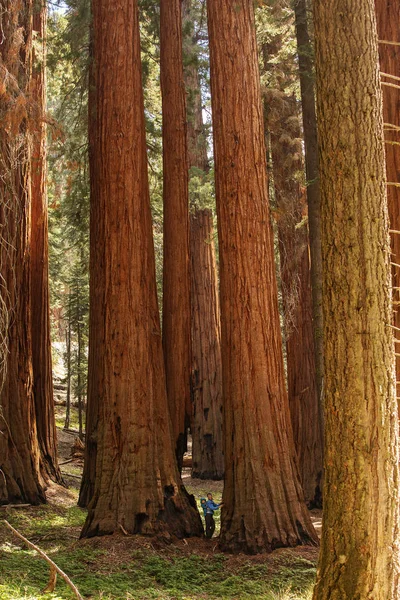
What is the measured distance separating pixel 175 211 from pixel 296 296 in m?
3.03

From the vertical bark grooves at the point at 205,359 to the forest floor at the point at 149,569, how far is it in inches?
328

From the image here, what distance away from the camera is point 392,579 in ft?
15.8

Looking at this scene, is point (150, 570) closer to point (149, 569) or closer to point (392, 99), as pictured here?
point (149, 569)

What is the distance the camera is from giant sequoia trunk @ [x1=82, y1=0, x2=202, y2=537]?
29.9 ft

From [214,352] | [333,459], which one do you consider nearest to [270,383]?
[333,459]

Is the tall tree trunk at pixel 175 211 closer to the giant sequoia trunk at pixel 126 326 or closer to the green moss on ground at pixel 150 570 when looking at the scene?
the giant sequoia trunk at pixel 126 326

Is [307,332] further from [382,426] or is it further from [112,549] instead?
[382,426]

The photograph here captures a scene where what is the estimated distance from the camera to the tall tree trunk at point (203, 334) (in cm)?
1808

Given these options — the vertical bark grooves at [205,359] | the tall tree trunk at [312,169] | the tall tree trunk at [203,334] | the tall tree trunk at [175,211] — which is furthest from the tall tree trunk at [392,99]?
the vertical bark grooves at [205,359]

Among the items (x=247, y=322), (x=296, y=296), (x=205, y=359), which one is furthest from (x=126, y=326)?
(x=205, y=359)

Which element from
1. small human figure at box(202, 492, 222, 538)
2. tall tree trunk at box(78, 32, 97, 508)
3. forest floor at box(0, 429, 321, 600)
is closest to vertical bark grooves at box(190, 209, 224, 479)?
tall tree trunk at box(78, 32, 97, 508)

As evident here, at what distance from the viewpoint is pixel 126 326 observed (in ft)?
31.1

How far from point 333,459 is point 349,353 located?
2.57 feet

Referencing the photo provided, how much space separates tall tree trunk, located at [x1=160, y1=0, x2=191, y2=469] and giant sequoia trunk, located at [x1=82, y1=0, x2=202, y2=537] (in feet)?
9.70
